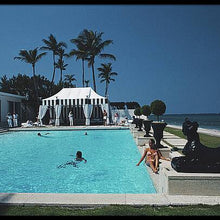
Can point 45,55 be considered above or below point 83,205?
above

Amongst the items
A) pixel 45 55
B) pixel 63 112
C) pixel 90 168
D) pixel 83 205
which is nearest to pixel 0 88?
pixel 45 55

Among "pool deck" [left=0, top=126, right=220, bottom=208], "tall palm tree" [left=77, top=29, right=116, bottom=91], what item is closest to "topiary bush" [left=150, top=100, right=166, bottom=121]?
"pool deck" [left=0, top=126, right=220, bottom=208]

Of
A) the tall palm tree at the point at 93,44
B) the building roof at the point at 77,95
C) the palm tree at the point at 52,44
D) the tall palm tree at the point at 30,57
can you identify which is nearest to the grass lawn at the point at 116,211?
the building roof at the point at 77,95

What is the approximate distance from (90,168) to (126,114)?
20.3m

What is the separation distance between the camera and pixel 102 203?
2.79m

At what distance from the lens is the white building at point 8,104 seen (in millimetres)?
21469

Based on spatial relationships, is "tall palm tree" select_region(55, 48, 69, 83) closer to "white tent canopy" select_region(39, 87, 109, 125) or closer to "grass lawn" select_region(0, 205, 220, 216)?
"white tent canopy" select_region(39, 87, 109, 125)

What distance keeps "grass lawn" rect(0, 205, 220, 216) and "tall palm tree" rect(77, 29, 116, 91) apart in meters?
24.9

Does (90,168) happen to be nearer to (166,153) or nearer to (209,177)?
(166,153)

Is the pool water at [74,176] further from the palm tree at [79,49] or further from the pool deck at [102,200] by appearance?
the palm tree at [79,49]

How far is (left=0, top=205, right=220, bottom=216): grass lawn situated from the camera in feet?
8.24

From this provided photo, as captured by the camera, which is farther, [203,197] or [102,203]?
[203,197]

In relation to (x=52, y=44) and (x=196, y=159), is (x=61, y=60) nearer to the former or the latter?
(x=52, y=44)
